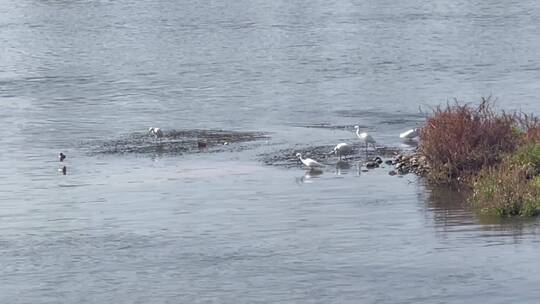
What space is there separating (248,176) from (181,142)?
5.74 metres

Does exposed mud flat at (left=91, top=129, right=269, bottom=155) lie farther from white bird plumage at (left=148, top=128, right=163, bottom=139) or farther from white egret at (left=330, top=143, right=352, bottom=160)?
white egret at (left=330, top=143, right=352, bottom=160)

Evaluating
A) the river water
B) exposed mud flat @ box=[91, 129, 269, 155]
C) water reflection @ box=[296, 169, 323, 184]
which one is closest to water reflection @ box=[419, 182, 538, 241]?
the river water

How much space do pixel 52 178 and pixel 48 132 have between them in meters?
8.12

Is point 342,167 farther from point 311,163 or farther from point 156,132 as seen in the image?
point 156,132

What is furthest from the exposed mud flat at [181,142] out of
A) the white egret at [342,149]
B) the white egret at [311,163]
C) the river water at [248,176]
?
the white egret at [311,163]

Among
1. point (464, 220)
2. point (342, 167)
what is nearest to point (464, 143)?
point (464, 220)

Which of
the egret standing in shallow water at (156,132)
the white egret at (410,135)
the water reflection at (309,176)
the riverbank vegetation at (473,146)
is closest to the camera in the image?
the riverbank vegetation at (473,146)

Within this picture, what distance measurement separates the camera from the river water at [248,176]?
70.6ft

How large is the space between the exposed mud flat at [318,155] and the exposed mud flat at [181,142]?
5.02 feet

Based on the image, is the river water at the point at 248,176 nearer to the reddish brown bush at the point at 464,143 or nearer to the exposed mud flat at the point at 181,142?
the exposed mud flat at the point at 181,142

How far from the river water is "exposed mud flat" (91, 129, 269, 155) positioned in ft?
2.04

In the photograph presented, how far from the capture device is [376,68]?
53.8 m

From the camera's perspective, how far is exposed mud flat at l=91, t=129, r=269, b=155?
34.9 m

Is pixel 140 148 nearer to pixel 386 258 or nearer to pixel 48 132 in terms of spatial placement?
pixel 48 132
